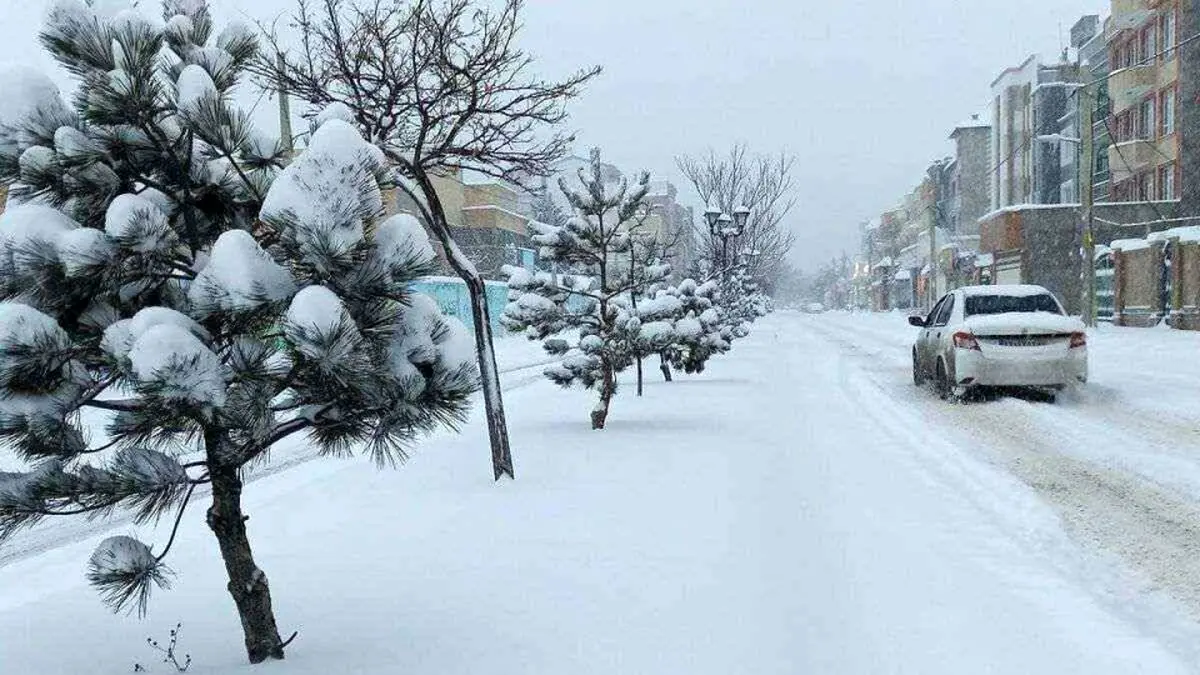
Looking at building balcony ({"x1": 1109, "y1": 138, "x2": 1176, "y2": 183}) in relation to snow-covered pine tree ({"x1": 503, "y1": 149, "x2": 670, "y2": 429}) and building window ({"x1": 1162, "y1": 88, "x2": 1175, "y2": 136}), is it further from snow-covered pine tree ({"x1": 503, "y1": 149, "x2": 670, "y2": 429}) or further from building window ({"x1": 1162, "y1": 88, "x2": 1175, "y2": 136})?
snow-covered pine tree ({"x1": 503, "y1": 149, "x2": 670, "y2": 429})

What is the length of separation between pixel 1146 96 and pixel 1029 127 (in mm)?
24253

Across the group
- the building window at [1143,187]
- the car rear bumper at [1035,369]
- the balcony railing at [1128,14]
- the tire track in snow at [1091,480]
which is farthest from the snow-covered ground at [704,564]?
the building window at [1143,187]

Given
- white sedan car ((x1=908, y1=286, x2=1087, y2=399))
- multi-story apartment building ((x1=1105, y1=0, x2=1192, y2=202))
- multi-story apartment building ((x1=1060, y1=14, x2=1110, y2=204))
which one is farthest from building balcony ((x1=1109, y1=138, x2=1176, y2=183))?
white sedan car ((x1=908, y1=286, x2=1087, y2=399))

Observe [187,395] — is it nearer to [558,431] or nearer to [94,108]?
[94,108]

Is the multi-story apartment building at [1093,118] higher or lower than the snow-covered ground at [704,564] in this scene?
higher

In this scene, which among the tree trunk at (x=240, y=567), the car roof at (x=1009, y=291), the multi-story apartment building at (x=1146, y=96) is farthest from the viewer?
the multi-story apartment building at (x=1146, y=96)

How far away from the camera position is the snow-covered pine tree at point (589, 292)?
10664mm

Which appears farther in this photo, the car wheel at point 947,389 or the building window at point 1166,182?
the building window at point 1166,182

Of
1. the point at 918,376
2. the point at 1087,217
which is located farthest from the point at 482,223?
the point at 918,376

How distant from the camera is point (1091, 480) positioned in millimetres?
7285

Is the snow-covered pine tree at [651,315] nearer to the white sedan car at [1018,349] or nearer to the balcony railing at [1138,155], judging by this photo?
the white sedan car at [1018,349]

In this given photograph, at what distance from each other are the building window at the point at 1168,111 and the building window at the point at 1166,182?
4.60 feet

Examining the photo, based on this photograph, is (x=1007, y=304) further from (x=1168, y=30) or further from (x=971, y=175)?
(x=971, y=175)

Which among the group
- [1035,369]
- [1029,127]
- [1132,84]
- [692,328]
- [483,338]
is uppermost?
[1029,127]
